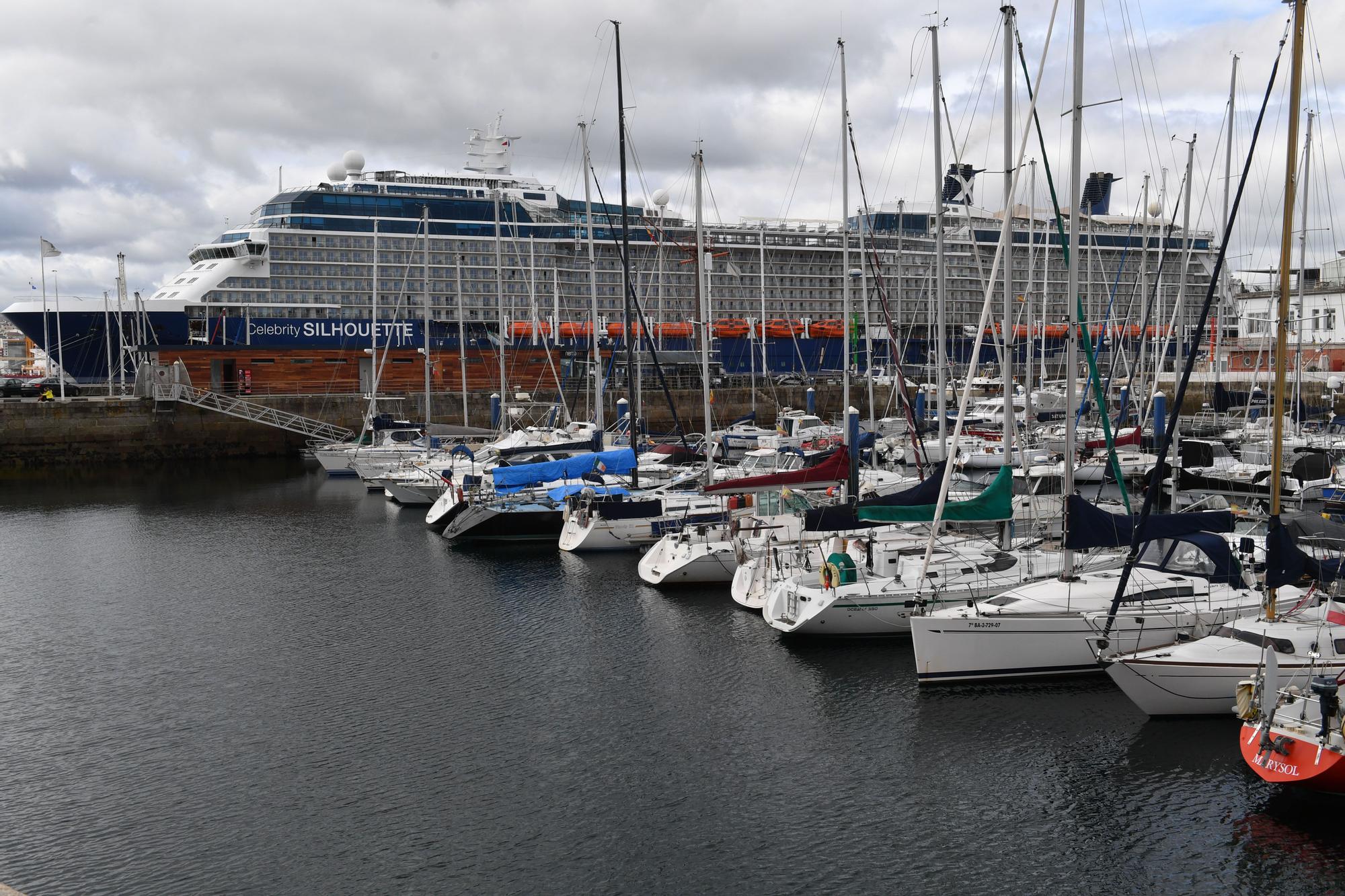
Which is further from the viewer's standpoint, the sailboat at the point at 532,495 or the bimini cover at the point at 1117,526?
the sailboat at the point at 532,495

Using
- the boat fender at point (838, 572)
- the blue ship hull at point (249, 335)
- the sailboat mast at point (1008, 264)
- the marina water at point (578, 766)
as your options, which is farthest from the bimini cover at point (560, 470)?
the blue ship hull at point (249, 335)

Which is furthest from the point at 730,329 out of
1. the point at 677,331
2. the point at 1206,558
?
the point at 1206,558

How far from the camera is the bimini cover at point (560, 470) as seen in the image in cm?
2938

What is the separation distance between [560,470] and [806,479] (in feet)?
27.6

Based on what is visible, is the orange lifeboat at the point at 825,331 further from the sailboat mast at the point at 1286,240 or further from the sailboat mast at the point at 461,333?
the sailboat mast at the point at 1286,240

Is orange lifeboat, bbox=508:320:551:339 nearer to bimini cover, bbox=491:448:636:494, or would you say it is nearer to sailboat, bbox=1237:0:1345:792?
bimini cover, bbox=491:448:636:494

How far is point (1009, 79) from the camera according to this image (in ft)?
64.2

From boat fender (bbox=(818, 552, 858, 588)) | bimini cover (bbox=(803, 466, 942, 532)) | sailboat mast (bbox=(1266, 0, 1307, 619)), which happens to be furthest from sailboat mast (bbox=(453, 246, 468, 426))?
sailboat mast (bbox=(1266, 0, 1307, 619))

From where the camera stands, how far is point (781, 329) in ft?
222

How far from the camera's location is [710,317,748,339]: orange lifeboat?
6525cm

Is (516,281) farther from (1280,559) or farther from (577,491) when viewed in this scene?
(1280,559)

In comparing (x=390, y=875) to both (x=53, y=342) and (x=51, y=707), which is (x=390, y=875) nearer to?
(x=51, y=707)

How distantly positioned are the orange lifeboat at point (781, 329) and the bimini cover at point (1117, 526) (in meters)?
50.0

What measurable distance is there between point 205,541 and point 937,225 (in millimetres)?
20494
